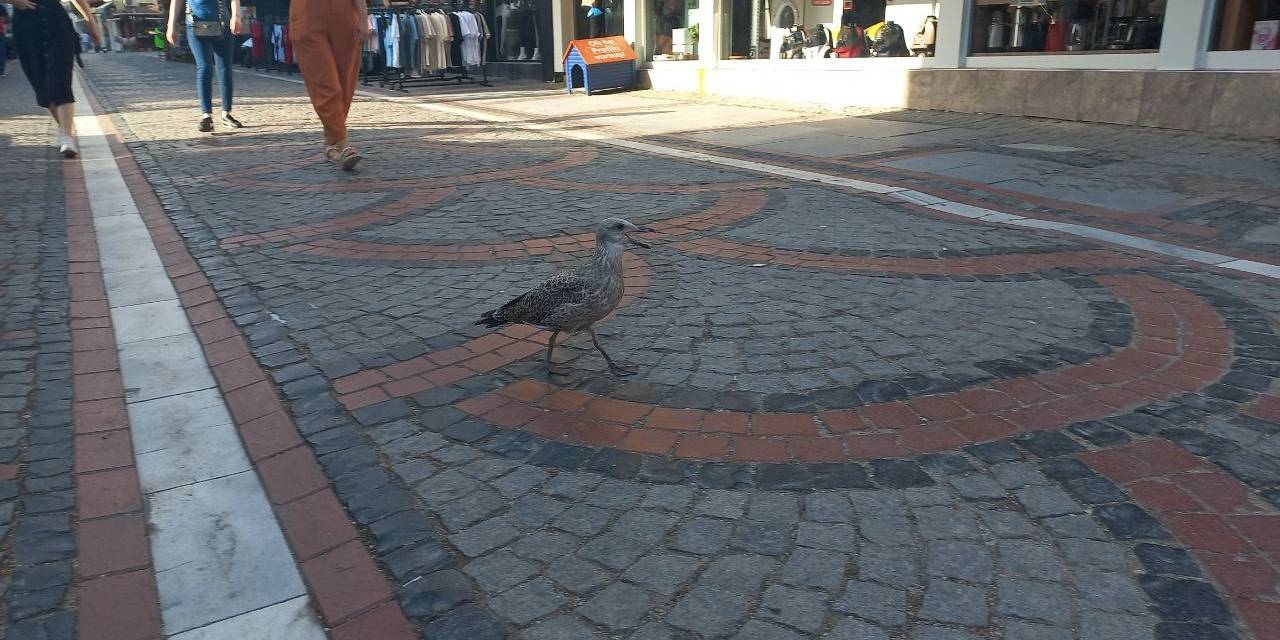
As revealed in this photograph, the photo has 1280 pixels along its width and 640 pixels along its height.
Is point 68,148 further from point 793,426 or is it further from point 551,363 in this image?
point 793,426

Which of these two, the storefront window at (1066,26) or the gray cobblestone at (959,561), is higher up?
the storefront window at (1066,26)

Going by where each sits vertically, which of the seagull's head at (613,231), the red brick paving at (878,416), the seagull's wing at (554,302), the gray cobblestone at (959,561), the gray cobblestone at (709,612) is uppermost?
the seagull's head at (613,231)

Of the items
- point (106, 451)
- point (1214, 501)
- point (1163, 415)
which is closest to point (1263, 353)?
point (1163, 415)

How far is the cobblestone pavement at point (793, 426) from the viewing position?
2.26 m

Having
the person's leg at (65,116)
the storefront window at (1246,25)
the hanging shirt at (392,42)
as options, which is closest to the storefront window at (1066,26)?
the storefront window at (1246,25)

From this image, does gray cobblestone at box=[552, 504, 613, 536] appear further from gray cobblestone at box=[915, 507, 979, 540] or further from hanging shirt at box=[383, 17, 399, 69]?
hanging shirt at box=[383, 17, 399, 69]

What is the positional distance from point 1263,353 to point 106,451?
16.5ft

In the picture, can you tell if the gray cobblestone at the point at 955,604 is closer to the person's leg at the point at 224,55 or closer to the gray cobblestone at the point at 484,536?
the gray cobblestone at the point at 484,536

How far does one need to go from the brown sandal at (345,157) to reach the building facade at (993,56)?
8438mm

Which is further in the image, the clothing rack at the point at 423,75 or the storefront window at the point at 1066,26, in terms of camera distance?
the clothing rack at the point at 423,75

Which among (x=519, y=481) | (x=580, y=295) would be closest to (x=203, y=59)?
(x=580, y=295)

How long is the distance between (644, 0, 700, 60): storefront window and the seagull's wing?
1467 centimetres

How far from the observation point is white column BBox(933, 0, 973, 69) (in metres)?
12.0

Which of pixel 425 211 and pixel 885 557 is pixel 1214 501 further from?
pixel 425 211
